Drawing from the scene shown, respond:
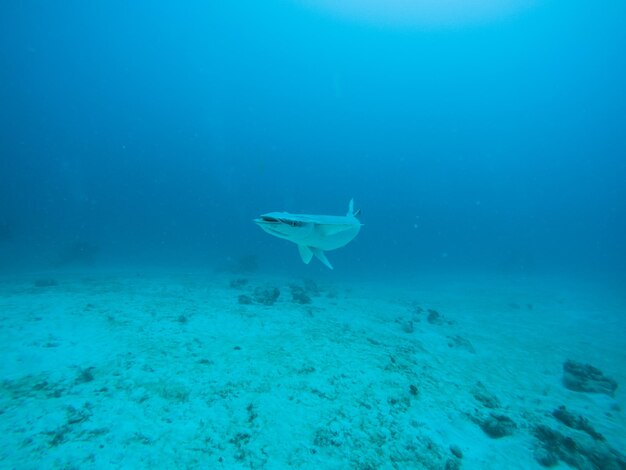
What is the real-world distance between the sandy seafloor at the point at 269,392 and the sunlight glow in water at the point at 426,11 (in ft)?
324

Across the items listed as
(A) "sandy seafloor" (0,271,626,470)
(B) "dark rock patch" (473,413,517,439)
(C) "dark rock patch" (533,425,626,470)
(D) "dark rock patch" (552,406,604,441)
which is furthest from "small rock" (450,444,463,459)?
(D) "dark rock patch" (552,406,604,441)

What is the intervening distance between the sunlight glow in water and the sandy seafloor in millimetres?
98869

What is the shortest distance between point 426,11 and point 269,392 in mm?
107436

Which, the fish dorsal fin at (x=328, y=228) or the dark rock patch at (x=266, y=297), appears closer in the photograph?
the fish dorsal fin at (x=328, y=228)

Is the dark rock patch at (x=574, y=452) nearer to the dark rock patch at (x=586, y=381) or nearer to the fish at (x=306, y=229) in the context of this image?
the dark rock patch at (x=586, y=381)

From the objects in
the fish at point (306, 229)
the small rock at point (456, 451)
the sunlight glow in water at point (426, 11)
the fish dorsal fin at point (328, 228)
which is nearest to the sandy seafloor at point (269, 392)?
the small rock at point (456, 451)

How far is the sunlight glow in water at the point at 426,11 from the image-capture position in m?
71.3

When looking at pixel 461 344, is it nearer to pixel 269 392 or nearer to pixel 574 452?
pixel 574 452

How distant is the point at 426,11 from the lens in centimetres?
7750

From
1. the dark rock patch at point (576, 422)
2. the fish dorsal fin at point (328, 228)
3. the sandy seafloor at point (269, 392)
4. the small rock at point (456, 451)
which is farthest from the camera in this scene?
the dark rock patch at point (576, 422)

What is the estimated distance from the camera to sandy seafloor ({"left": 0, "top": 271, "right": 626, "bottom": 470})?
3.56 meters

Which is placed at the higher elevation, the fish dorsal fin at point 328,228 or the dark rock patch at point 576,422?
the fish dorsal fin at point 328,228

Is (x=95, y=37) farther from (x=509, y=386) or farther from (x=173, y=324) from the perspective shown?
(x=509, y=386)

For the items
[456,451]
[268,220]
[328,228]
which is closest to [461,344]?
[456,451]
